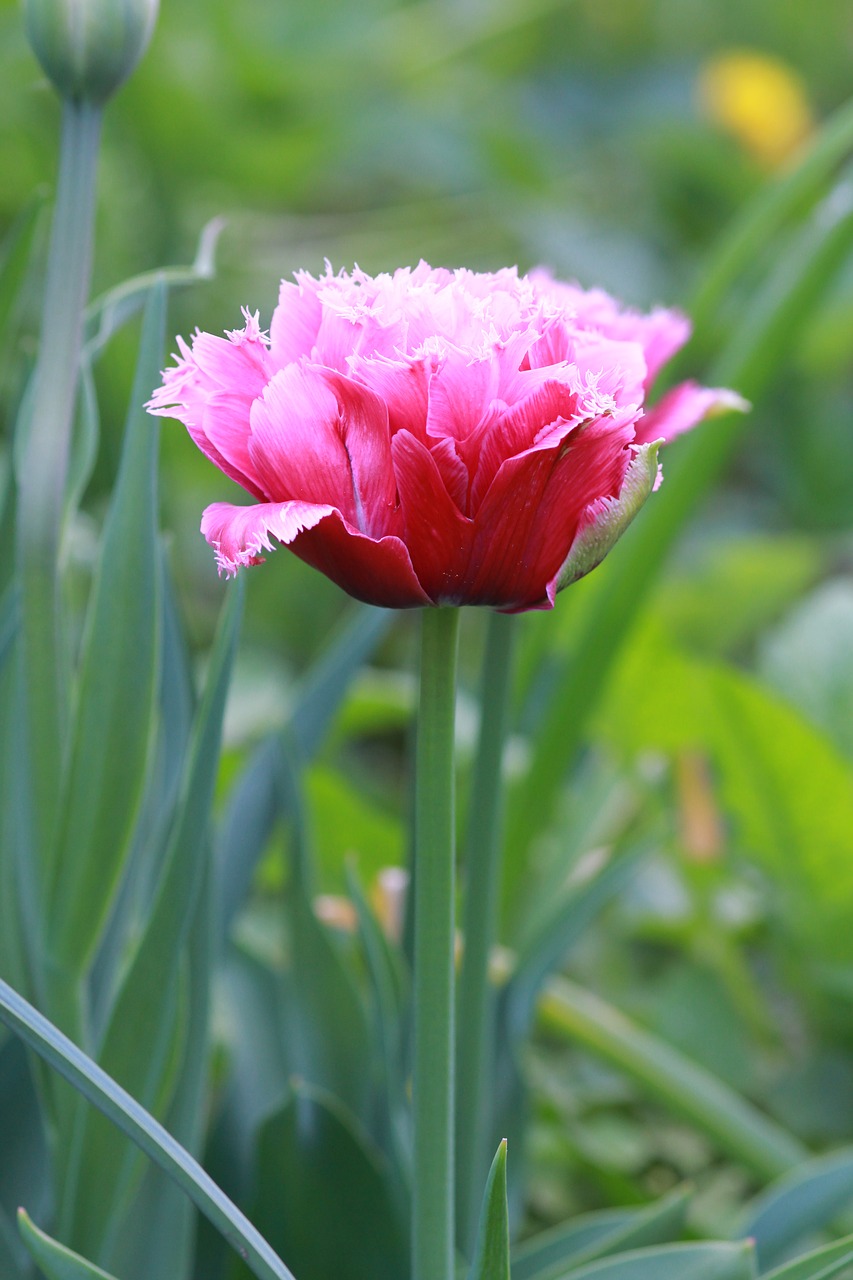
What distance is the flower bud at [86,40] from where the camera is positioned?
1.03ft

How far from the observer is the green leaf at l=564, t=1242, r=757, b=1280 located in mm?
319

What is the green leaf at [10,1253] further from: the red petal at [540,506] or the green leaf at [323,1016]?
the red petal at [540,506]

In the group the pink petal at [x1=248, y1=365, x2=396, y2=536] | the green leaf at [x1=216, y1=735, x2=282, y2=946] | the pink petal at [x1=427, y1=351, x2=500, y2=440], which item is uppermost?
the pink petal at [x1=427, y1=351, x2=500, y2=440]

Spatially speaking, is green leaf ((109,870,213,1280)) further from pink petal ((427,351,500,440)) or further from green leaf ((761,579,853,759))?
green leaf ((761,579,853,759))

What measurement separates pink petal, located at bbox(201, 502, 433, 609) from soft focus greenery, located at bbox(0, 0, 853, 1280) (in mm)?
130

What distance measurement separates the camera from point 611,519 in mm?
238

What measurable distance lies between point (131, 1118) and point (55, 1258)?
0.14ft

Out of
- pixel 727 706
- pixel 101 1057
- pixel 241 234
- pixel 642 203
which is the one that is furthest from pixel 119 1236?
pixel 642 203

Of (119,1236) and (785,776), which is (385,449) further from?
(785,776)

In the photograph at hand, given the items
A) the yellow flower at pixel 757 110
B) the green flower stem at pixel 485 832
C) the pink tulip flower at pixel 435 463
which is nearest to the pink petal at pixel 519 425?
the pink tulip flower at pixel 435 463

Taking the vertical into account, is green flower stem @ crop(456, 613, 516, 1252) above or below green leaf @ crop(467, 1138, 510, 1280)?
above

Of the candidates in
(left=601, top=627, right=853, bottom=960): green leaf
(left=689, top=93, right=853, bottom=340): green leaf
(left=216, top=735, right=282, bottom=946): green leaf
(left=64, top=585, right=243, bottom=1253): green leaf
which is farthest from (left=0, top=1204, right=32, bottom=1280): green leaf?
(left=689, top=93, right=853, bottom=340): green leaf

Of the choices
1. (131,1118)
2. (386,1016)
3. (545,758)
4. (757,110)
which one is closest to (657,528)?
(545,758)

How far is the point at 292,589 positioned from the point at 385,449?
2.76 feet
